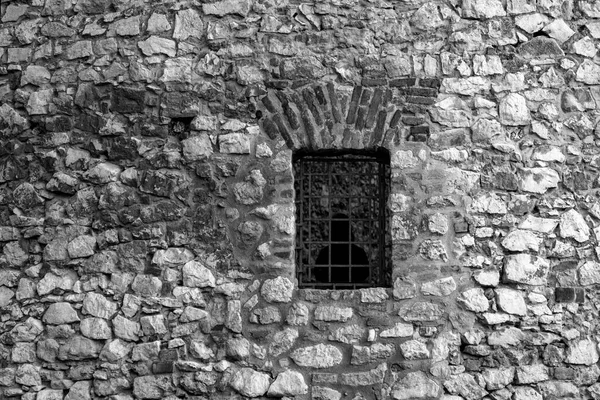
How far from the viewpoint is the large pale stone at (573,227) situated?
6.23 metres

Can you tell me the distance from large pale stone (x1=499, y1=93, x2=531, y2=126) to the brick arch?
48 cm

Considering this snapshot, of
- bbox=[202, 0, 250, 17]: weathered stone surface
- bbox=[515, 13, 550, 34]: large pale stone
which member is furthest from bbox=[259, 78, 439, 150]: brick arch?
bbox=[515, 13, 550, 34]: large pale stone

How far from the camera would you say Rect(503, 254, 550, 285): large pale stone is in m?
6.11

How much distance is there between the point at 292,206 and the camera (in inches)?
243

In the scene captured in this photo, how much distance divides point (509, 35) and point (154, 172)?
102 inches

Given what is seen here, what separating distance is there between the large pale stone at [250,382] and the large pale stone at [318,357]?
24 centimetres

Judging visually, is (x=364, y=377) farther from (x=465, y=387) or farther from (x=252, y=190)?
(x=252, y=190)

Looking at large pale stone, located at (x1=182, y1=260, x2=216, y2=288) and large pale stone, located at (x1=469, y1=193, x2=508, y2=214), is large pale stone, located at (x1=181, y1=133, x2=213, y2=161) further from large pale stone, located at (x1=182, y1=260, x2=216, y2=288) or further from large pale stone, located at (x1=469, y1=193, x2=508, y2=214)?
large pale stone, located at (x1=469, y1=193, x2=508, y2=214)

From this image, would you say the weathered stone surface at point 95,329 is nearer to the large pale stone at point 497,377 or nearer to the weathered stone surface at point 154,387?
the weathered stone surface at point 154,387

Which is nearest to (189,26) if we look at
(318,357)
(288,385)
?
(318,357)

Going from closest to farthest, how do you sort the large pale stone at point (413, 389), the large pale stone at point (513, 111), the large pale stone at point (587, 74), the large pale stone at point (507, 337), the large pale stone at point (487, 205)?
the large pale stone at point (413, 389) → the large pale stone at point (507, 337) → the large pale stone at point (487, 205) → the large pale stone at point (513, 111) → the large pale stone at point (587, 74)

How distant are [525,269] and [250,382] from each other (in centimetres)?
196

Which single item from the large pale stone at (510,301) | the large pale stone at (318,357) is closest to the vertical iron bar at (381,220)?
the large pale stone at (318,357)

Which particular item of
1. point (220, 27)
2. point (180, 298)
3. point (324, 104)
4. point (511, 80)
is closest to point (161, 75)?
point (220, 27)
